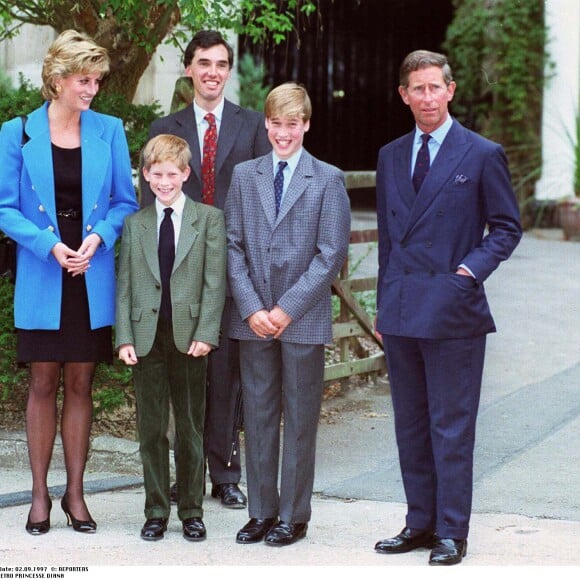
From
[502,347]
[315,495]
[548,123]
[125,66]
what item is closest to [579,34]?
[548,123]

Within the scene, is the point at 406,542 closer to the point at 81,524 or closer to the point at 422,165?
the point at 81,524

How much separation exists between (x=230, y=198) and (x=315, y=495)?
1591 millimetres

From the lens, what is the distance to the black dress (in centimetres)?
509

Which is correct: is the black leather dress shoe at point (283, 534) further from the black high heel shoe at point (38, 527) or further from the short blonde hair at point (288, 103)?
the short blonde hair at point (288, 103)

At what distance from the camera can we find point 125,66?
23.3 feet

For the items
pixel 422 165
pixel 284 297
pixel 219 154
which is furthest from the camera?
pixel 219 154

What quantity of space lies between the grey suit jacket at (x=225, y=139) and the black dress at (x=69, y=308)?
0.47 m

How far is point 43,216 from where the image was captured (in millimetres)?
5078

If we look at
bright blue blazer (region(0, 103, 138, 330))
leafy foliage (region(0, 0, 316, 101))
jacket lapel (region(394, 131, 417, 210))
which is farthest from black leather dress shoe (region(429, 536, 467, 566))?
leafy foliage (region(0, 0, 316, 101))

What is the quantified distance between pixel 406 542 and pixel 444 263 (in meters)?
1.10

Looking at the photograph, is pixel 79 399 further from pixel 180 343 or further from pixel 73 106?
pixel 73 106

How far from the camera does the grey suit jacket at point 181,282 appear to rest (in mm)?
5004

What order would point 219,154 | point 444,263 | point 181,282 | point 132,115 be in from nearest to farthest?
point 444,263 → point 181,282 → point 219,154 → point 132,115

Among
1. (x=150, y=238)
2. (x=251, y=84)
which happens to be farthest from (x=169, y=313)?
(x=251, y=84)
